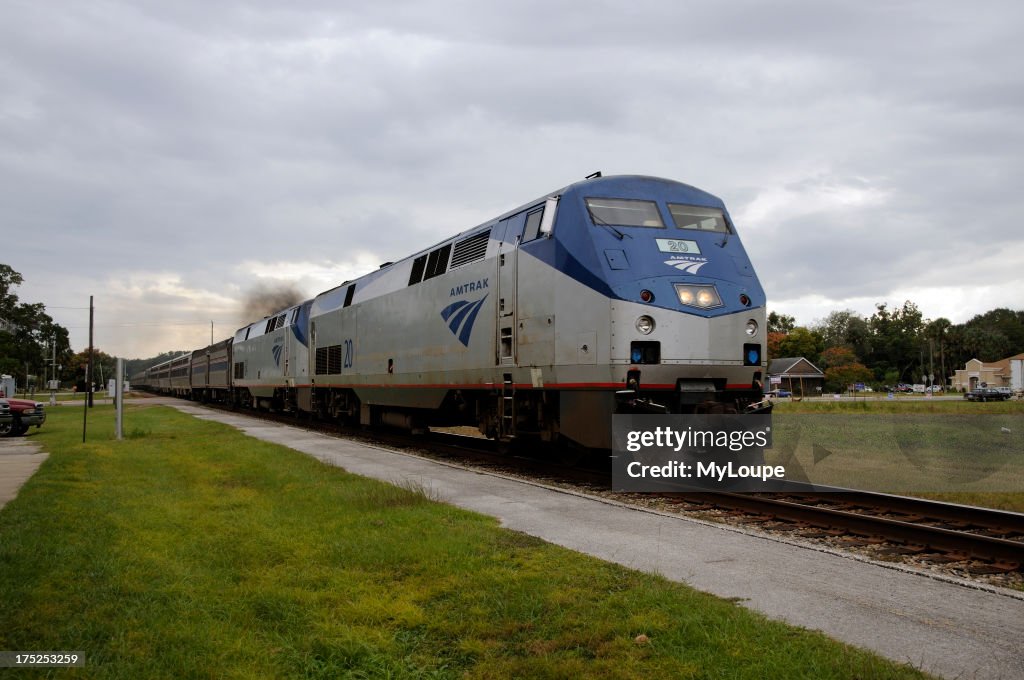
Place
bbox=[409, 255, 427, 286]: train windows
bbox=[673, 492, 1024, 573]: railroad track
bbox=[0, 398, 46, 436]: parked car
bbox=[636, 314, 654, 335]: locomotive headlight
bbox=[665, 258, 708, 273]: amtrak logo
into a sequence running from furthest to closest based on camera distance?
bbox=[0, 398, 46, 436]: parked car, bbox=[409, 255, 427, 286]: train windows, bbox=[665, 258, 708, 273]: amtrak logo, bbox=[636, 314, 654, 335]: locomotive headlight, bbox=[673, 492, 1024, 573]: railroad track

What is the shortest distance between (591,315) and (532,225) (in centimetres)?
245

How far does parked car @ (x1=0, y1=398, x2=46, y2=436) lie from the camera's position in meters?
23.4

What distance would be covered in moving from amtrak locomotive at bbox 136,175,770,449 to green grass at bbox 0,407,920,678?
3004 mm

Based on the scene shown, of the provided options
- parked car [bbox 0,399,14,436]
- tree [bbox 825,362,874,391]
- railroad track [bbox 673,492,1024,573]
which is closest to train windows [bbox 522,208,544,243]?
railroad track [bbox 673,492,1024,573]

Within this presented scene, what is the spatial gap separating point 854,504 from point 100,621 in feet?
27.6

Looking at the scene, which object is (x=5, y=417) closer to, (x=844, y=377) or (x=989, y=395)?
(x=989, y=395)

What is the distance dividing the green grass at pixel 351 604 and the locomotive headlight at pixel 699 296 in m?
4.20

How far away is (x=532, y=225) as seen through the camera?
12133 millimetres

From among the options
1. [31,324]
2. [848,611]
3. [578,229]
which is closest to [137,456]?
[578,229]

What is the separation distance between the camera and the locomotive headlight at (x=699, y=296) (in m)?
10.3

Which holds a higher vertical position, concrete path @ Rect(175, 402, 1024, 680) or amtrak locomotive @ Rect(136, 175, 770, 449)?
amtrak locomotive @ Rect(136, 175, 770, 449)

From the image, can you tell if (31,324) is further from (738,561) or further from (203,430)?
(738,561)

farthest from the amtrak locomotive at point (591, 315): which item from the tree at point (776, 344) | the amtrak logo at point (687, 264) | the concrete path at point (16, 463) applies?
the tree at point (776, 344)

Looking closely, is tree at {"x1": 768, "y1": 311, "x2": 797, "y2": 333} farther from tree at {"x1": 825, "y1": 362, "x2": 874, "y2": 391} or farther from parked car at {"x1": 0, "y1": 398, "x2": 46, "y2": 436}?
parked car at {"x1": 0, "y1": 398, "x2": 46, "y2": 436}
